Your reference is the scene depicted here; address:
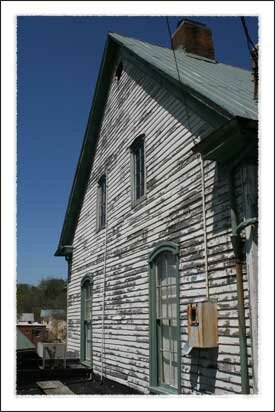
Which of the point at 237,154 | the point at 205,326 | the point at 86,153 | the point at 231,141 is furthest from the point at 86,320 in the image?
the point at 231,141

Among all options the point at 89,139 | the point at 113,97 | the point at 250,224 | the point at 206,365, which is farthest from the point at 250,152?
the point at 89,139

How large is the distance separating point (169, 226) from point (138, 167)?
270 centimetres

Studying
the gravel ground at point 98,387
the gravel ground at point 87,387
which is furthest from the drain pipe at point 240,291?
the gravel ground at point 87,387

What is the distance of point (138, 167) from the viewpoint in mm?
10906

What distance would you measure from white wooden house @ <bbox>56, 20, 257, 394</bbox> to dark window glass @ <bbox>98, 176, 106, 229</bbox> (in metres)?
0.04

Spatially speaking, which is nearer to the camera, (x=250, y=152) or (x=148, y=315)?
(x=250, y=152)

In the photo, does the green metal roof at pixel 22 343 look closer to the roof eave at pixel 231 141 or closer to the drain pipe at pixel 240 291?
the drain pipe at pixel 240 291

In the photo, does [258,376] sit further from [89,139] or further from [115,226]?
[89,139]

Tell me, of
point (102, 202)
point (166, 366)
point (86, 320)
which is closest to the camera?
point (166, 366)

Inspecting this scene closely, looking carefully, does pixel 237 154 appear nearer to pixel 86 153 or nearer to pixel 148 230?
pixel 148 230

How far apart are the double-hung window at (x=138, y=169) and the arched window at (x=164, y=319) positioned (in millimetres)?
1950
